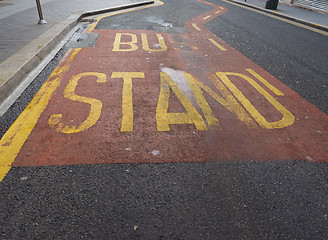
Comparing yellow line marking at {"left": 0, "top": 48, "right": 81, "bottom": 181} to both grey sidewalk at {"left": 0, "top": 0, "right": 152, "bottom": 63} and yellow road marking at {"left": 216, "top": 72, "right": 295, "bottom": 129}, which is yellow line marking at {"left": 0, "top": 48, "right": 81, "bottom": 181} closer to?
grey sidewalk at {"left": 0, "top": 0, "right": 152, "bottom": 63}

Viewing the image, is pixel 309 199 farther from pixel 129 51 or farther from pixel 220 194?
pixel 129 51

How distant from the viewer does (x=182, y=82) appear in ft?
15.0

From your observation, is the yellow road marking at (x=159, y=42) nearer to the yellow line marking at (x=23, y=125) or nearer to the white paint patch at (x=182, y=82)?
the white paint patch at (x=182, y=82)

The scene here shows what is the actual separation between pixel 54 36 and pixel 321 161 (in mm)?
6189

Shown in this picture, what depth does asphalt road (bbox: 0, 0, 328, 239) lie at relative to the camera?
195cm

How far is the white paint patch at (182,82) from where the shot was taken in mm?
3975

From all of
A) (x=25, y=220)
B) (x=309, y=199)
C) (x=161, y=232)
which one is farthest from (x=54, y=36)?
(x=309, y=199)

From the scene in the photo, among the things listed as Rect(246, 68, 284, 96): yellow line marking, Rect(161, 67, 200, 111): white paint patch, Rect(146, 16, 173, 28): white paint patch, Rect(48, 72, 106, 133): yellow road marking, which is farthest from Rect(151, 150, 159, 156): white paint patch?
Rect(146, 16, 173, 28): white paint patch

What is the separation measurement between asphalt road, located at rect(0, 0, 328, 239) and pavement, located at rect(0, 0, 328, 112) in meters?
A: 1.66

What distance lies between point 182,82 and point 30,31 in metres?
4.59

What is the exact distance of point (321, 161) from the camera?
2814 mm

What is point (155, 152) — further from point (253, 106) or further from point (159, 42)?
point (159, 42)

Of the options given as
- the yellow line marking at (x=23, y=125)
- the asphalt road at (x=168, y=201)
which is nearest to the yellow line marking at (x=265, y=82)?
the asphalt road at (x=168, y=201)

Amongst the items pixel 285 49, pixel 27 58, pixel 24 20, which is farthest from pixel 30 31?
pixel 285 49
